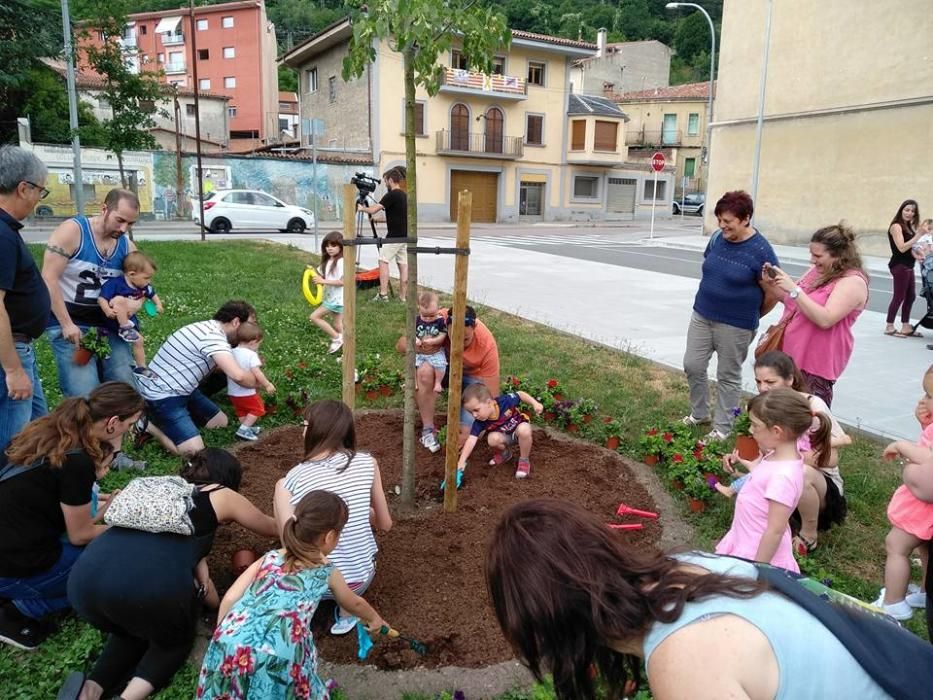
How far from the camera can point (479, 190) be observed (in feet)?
128

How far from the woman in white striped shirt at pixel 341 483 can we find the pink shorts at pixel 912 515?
7.90 feet

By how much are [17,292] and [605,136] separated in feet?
133

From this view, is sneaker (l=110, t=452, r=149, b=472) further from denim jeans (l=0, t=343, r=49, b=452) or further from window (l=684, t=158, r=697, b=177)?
window (l=684, t=158, r=697, b=177)

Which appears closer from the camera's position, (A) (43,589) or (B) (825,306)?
(A) (43,589)

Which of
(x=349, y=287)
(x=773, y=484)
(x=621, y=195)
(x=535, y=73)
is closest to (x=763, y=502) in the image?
(x=773, y=484)

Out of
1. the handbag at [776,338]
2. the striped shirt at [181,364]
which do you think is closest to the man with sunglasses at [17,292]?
the striped shirt at [181,364]

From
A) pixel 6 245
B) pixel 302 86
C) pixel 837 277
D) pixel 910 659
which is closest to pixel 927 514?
pixel 837 277

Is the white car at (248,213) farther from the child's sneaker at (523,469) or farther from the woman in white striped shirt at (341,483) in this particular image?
the woman in white striped shirt at (341,483)

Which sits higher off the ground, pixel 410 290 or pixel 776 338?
pixel 410 290

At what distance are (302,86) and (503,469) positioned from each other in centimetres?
4317

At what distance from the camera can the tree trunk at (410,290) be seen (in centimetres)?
343

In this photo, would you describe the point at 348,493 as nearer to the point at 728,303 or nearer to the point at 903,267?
the point at 728,303

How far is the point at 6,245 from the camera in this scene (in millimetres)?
3240

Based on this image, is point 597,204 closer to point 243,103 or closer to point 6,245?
point 243,103
